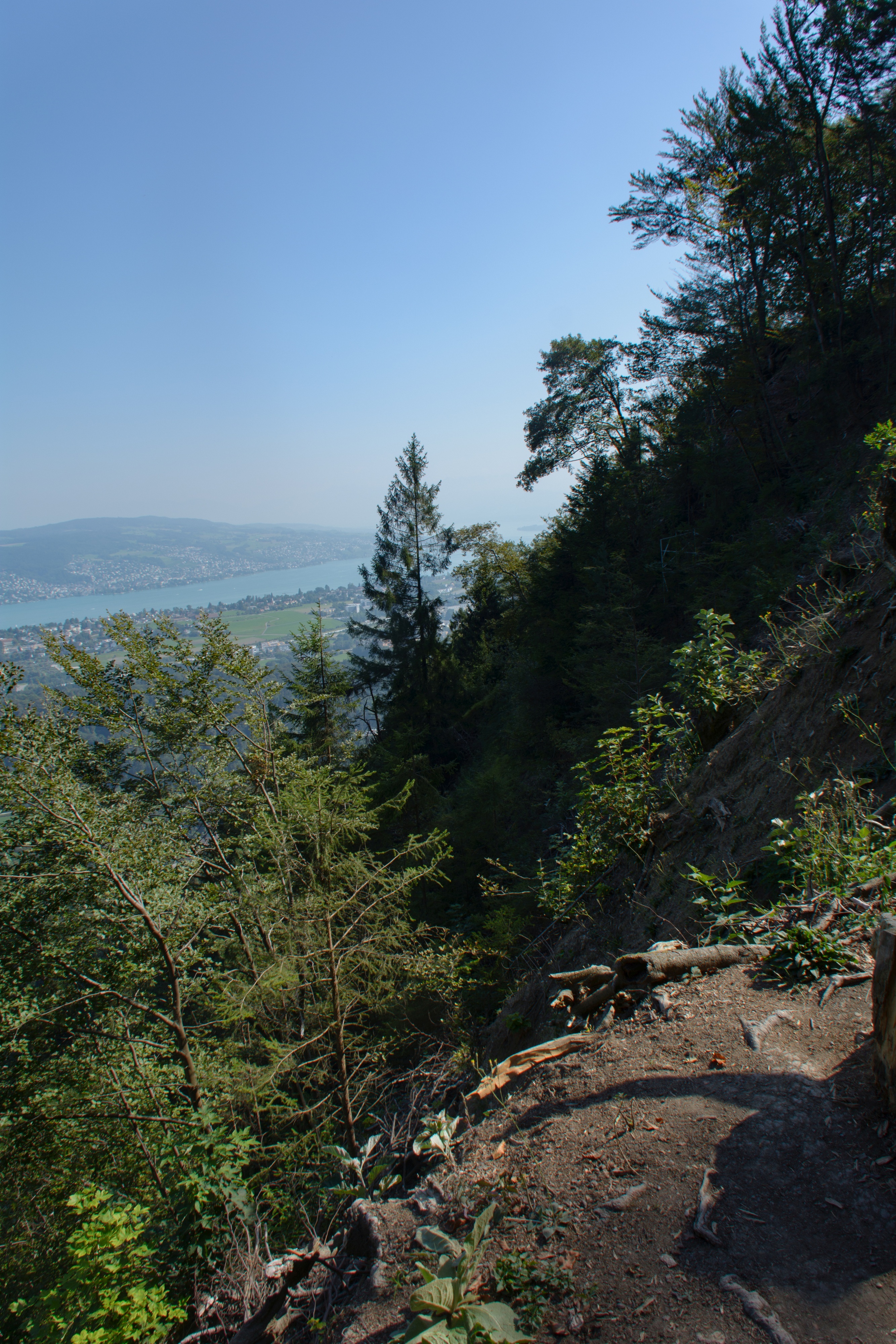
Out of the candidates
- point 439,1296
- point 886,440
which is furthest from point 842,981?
point 886,440

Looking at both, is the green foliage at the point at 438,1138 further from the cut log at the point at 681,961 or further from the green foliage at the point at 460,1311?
the cut log at the point at 681,961

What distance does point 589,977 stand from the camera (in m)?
4.04

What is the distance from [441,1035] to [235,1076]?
4131 mm

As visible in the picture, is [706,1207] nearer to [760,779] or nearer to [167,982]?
[760,779]

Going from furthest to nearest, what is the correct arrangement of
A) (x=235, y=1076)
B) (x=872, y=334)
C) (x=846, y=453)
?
(x=872, y=334) < (x=846, y=453) < (x=235, y=1076)

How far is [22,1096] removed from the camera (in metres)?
8.17

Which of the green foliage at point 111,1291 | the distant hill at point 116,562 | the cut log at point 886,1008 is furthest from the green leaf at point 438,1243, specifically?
the distant hill at point 116,562

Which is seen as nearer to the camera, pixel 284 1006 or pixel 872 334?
pixel 284 1006

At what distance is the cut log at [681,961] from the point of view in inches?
134

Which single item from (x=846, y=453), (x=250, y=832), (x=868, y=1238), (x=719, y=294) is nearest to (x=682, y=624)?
(x=846, y=453)


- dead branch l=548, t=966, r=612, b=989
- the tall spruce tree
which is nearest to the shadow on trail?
dead branch l=548, t=966, r=612, b=989

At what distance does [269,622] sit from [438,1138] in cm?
6400

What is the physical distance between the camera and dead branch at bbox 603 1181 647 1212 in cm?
218

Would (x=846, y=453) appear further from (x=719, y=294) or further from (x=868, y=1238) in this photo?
(x=868, y=1238)
